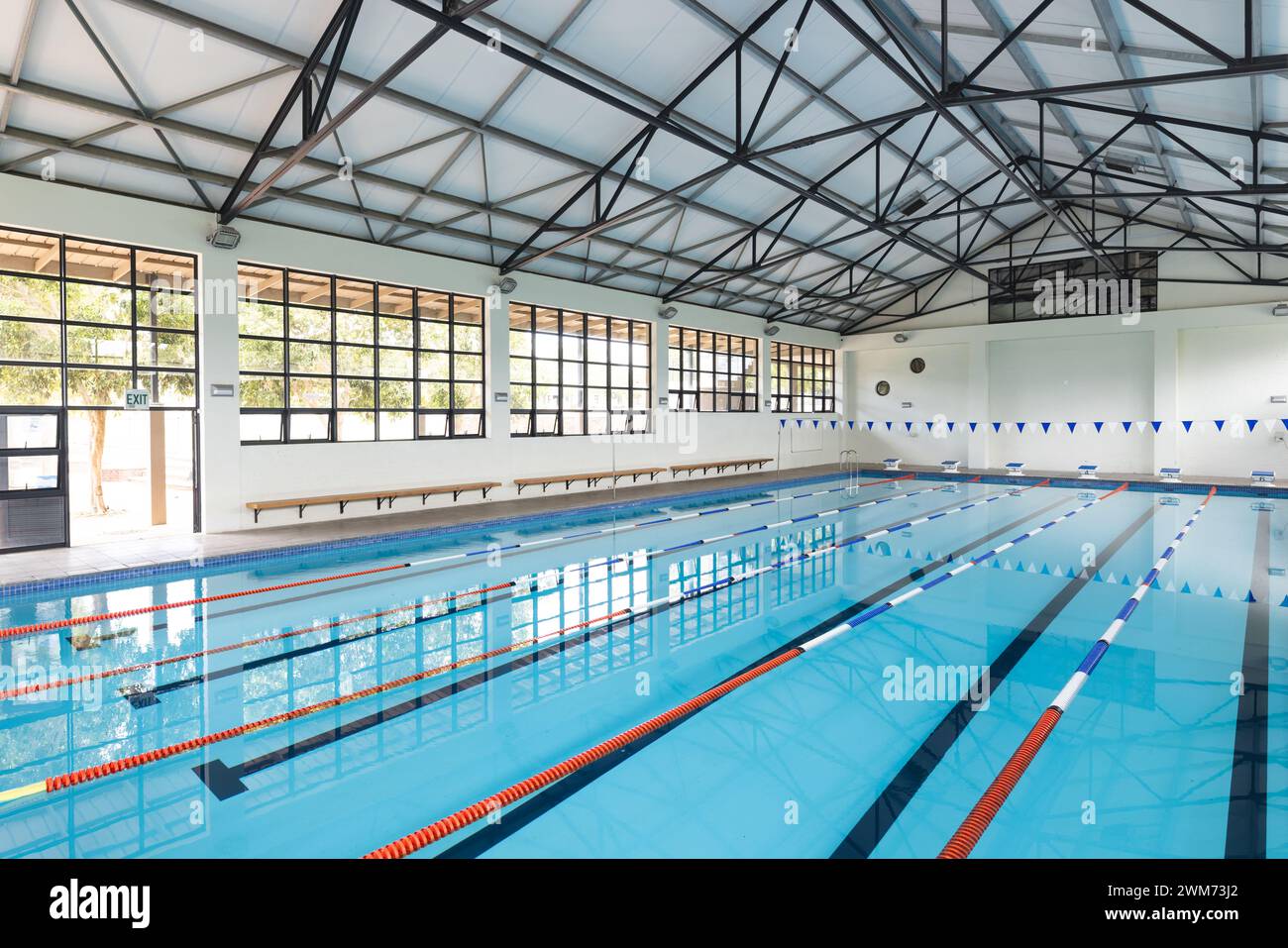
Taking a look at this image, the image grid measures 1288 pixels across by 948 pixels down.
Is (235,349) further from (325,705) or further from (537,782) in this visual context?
(537,782)

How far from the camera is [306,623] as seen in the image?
20.4 feet

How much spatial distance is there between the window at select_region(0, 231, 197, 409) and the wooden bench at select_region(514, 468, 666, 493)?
18.6 ft

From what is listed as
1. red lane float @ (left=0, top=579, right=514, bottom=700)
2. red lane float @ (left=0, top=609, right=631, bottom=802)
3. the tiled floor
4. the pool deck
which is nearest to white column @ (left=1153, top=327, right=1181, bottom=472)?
the pool deck

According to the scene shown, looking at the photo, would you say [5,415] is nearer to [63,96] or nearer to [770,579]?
[63,96]

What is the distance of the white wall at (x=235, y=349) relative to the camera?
28.6ft

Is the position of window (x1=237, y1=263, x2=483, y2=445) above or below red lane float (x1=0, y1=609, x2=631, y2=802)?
above

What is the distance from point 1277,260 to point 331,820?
20950mm

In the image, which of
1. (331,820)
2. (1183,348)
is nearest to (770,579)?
(331,820)

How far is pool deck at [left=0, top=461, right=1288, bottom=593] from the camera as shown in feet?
25.4

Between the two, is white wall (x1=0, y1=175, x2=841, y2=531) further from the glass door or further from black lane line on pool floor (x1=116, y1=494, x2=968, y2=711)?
black lane line on pool floor (x1=116, y1=494, x2=968, y2=711)

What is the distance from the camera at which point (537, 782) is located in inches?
138

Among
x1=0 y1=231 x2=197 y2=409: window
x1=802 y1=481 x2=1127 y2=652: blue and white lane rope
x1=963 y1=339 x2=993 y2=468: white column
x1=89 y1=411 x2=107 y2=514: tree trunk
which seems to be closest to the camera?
x1=802 y1=481 x2=1127 y2=652: blue and white lane rope

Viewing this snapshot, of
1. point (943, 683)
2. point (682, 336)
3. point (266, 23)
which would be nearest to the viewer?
point (943, 683)
